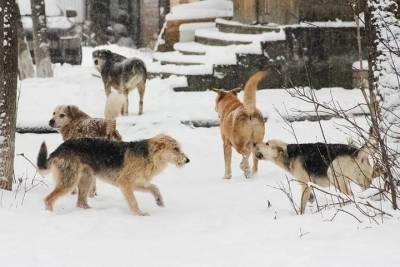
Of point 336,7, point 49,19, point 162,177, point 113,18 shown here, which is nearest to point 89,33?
point 113,18

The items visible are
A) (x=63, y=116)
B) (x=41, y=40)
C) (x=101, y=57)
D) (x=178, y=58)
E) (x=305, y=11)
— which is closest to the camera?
(x=63, y=116)

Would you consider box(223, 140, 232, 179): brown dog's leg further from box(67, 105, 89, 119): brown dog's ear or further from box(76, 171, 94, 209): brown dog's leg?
box(76, 171, 94, 209): brown dog's leg

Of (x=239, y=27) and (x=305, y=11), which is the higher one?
(x=305, y=11)

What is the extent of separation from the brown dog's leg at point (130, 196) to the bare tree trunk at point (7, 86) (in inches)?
59.6

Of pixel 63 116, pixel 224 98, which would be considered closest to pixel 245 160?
pixel 224 98

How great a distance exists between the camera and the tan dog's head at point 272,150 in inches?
296

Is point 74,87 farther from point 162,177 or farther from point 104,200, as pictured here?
point 104,200

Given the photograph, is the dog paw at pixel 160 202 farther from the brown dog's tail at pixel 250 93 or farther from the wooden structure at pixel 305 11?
the wooden structure at pixel 305 11

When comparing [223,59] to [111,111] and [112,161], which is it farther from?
[112,161]

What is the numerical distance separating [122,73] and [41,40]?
6.90 metres

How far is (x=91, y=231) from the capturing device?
636cm

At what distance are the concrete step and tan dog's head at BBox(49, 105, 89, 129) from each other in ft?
26.6

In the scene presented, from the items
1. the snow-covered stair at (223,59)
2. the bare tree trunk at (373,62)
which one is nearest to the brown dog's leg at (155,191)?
the bare tree trunk at (373,62)

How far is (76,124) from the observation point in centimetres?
855
